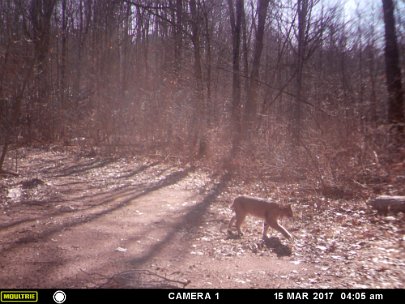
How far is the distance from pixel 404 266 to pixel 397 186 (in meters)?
5.11

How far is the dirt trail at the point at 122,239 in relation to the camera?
19.0ft

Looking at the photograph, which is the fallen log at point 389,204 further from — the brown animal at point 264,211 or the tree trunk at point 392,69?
the tree trunk at point 392,69

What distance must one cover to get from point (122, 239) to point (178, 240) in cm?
92

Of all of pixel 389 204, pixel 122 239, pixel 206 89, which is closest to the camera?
pixel 122 239

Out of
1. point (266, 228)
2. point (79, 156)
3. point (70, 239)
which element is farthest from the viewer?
point (79, 156)

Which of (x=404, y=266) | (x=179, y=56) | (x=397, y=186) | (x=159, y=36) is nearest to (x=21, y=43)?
(x=179, y=56)

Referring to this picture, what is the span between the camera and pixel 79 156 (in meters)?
19.3

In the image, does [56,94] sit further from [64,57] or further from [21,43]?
[21,43]

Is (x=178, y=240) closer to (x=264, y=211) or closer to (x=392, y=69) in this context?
(x=264, y=211)

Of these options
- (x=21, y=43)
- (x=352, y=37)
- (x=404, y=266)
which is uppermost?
(x=352, y=37)
